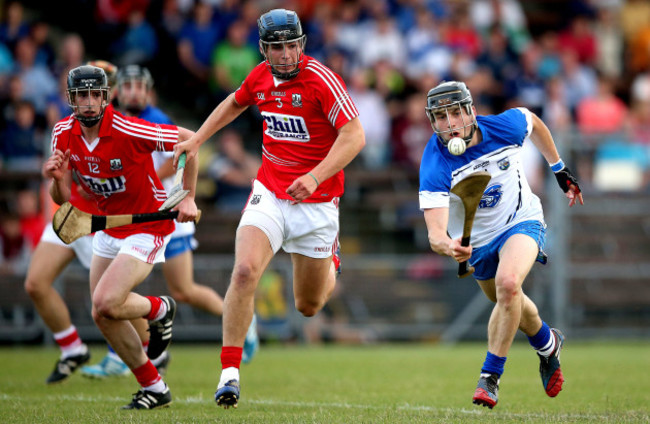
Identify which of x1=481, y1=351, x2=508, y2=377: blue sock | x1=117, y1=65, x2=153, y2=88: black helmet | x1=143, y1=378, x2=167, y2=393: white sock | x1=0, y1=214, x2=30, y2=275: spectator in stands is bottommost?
x1=0, y1=214, x2=30, y2=275: spectator in stands

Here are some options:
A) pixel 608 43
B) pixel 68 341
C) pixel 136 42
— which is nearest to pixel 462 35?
pixel 608 43

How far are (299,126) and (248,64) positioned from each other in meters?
8.25

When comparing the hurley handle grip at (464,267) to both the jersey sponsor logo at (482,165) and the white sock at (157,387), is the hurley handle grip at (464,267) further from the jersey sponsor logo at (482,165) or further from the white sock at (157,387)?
the white sock at (157,387)

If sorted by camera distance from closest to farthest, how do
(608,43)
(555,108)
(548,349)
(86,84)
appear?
(86,84) < (548,349) < (555,108) < (608,43)

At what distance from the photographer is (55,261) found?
8727mm

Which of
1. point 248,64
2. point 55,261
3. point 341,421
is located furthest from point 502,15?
point 341,421

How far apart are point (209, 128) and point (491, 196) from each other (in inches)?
79.6

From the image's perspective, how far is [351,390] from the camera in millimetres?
8047

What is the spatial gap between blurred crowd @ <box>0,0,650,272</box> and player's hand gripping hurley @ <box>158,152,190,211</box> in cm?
707

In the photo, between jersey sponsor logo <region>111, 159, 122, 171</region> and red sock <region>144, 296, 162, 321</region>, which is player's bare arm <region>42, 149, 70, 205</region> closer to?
jersey sponsor logo <region>111, 159, 122, 171</region>

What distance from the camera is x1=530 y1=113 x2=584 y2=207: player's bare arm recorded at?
23.5 ft

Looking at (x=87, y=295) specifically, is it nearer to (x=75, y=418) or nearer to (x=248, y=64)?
(x=248, y=64)

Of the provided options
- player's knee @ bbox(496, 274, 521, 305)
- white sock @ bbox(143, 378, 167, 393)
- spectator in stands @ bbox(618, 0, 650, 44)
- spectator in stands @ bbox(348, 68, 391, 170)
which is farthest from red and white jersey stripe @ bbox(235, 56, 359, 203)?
spectator in stands @ bbox(618, 0, 650, 44)

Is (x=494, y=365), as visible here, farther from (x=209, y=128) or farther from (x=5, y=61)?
(x=5, y=61)
